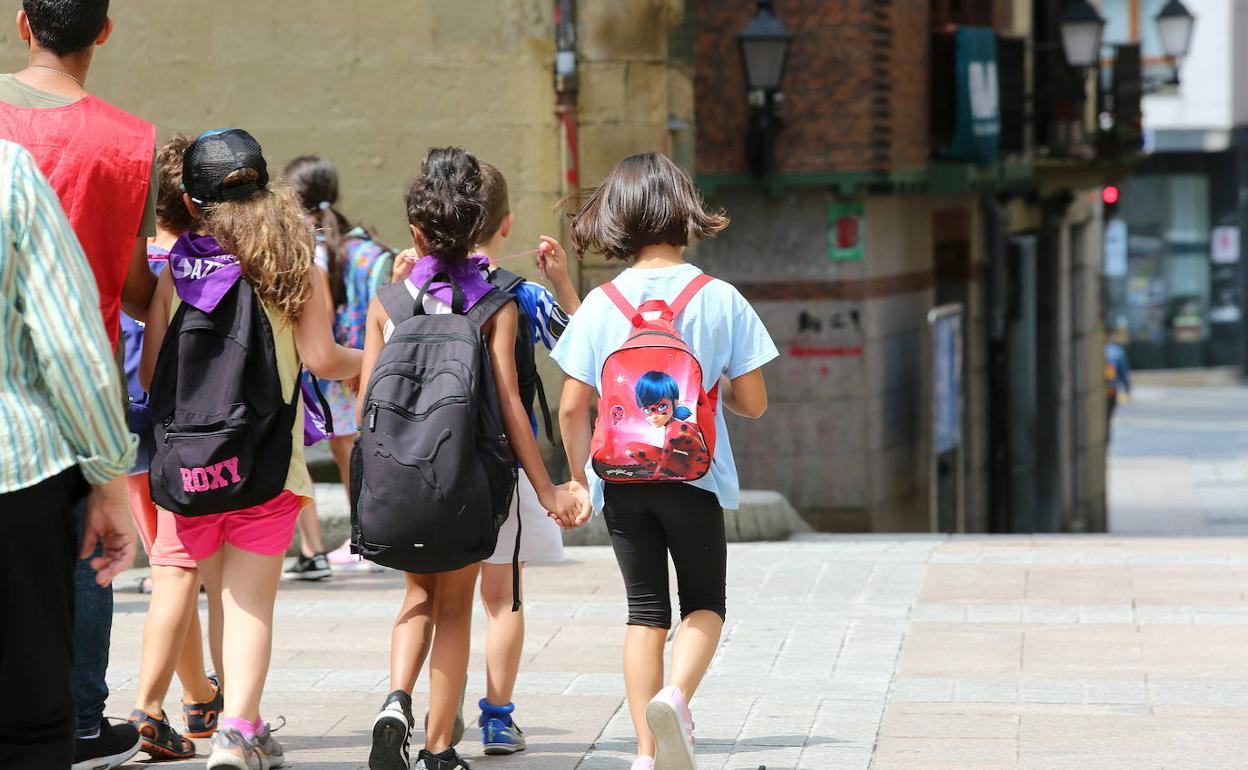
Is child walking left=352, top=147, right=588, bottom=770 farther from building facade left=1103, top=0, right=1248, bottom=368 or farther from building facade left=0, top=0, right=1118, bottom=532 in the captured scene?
building facade left=1103, top=0, right=1248, bottom=368

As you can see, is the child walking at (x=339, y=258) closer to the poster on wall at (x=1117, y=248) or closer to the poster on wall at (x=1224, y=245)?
the poster on wall at (x=1117, y=248)

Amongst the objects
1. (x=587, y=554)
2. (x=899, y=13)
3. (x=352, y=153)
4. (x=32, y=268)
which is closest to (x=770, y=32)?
(x=899, y=13)

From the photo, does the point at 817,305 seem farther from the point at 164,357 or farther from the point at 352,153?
the point at 164,357

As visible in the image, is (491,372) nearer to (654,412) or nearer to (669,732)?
(654,412)

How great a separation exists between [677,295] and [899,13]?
477 inches

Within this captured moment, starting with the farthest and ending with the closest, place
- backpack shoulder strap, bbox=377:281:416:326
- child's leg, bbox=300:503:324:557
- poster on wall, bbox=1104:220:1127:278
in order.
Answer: poster on wall, bbox=1104:220:1127:278 → child's leg, bbox=300:503:324:557 → backpack shoulder strap, bbox=377:281:416:326

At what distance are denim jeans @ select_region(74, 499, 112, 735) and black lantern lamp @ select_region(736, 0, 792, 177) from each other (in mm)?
10264

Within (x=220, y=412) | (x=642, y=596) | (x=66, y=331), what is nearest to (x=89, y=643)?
(x=220, y=412)

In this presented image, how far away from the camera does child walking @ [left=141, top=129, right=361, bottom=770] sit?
4.85 meters

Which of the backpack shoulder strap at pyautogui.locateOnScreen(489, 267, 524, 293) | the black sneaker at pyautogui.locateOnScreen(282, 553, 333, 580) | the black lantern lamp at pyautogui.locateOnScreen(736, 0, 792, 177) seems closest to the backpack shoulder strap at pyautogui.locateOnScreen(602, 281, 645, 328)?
the backpack shoulder strap at pyautogui.locateOnScreen(489, 267, 524, 293)

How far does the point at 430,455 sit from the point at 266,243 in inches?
29.8

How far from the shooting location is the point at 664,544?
16.2ft

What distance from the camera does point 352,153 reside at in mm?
10875

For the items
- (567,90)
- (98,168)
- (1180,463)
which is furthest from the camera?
(1180,463)
